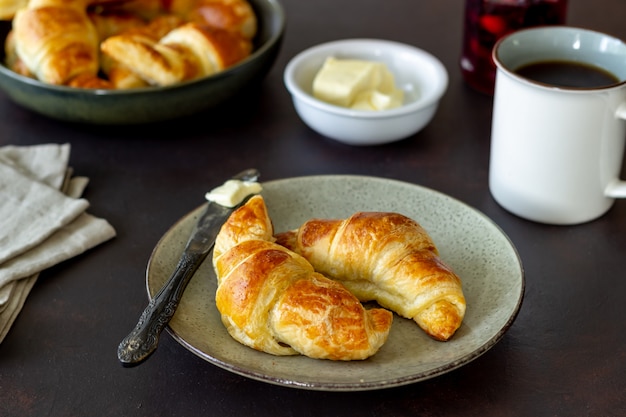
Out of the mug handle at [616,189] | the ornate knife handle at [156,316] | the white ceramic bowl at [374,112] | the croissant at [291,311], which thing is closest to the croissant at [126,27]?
the white ceramic bowl at [374,112]

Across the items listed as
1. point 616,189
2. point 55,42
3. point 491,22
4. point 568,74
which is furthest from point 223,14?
point 616,189

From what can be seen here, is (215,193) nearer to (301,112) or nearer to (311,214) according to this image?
(311,214)

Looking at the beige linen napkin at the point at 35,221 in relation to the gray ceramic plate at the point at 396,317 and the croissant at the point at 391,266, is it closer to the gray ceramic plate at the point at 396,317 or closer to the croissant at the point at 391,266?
the gray ceramic plate at the point at 396,317

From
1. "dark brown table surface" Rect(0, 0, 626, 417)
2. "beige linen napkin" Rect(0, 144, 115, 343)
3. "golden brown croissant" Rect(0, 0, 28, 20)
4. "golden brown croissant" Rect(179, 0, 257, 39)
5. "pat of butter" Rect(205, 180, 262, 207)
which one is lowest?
"dark brown table surface" Rect(0, 0, 626, 417)

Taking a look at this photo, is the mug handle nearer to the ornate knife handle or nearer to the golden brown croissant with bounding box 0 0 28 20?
the ornate knife handle

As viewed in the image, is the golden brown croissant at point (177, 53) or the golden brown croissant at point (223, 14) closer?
the golden brown croissant at point (177, 53)

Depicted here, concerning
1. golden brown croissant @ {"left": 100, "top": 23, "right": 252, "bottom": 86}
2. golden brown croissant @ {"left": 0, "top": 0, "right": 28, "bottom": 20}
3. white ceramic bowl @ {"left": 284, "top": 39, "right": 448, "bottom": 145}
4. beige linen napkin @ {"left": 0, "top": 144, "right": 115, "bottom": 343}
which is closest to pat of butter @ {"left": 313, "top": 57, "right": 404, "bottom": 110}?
white ceramic bowl @ {"left": 284, "top": 39, "right": 448, "bottom": 145}

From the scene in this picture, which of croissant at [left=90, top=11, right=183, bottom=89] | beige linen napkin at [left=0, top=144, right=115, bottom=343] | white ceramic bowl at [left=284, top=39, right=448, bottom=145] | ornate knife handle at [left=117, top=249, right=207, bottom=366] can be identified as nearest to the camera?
ornate knife handle at [left=117, top=249, right=207, bottom=366]
